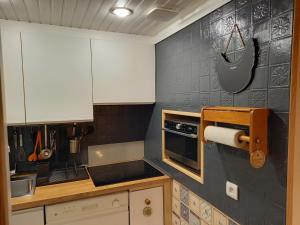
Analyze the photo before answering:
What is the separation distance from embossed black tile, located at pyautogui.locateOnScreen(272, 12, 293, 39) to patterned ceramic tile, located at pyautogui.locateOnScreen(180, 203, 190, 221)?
127cm

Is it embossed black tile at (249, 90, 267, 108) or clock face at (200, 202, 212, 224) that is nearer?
embossed black tile at (249, 90, 267, 108)

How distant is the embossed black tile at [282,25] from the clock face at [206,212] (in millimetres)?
1043

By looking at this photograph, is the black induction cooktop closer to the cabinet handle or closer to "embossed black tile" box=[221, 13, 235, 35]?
the cabinet handle

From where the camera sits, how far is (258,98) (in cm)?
102

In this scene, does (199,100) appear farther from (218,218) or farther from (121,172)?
(121,172)

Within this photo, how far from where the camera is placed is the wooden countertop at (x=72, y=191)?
4.68ft

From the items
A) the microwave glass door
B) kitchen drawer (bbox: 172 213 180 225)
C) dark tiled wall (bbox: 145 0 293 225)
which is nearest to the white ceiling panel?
dark tiled wall (bbox: 145 0 293 225)

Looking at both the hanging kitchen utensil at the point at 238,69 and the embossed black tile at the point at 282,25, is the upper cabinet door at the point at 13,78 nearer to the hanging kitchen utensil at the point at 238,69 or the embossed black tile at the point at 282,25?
the hanging kitchen utensil at the point at 238,69

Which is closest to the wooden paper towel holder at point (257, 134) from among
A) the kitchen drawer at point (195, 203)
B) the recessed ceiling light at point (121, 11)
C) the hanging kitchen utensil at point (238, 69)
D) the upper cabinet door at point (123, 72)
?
the hanging kitchen utensil at point (238, 69)

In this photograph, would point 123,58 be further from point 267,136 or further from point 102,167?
point 267,136

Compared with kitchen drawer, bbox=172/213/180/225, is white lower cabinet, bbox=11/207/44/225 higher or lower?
higher

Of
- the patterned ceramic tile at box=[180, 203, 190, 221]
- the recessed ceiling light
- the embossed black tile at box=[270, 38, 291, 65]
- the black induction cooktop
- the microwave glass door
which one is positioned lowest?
the patterned ceramic tile at box=[180, 203, 190, 221]

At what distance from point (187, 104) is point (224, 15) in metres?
0.63

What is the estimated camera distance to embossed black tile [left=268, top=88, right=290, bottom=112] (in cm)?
89
